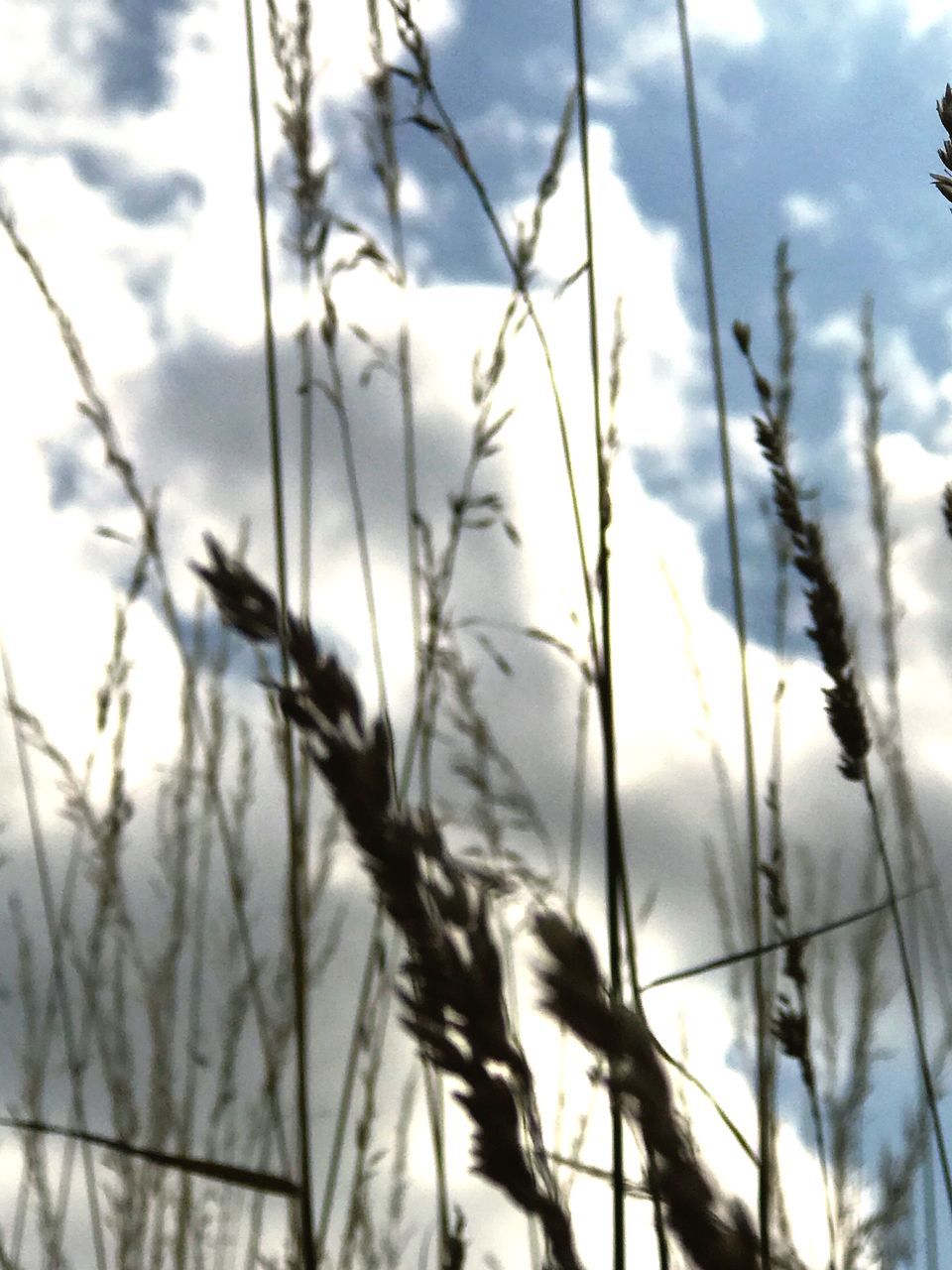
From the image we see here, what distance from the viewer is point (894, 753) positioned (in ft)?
6.89

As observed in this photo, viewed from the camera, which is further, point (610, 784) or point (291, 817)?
point (291, 817)

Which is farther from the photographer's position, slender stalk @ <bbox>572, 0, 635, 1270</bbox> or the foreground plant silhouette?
slender stalk @ <bbox>572, 0, 635, 1270</bbox>

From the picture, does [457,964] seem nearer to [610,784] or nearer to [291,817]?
[610,784]

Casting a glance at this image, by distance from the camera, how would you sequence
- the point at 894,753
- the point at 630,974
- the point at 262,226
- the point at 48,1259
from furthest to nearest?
the point at 894,753 → the point at 48,1259 → the point at 262,226 → the point at 630,974

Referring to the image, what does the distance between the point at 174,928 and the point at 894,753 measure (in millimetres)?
1207

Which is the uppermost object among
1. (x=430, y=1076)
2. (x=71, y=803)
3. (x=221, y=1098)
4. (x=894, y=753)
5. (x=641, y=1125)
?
(x=894, y=753)

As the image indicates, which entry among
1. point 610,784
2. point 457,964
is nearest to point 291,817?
point 610,784

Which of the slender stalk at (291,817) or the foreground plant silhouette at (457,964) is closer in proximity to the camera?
the foreground plant silhouette at (457,964)

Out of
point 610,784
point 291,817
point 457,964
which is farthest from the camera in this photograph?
point 291,817

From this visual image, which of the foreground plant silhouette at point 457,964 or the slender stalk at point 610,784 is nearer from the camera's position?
the foreground plant silhouette at point 457,964

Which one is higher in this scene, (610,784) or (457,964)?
(610,784)

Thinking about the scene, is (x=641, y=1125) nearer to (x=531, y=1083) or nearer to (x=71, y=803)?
(x=531, y=1083)

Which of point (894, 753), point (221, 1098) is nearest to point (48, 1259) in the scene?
point (221, 1098)

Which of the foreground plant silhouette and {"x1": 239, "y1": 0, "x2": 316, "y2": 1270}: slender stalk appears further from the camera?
{"x1": 239, "y1": 0, "x2": 316, "y2": 1270}: slender stalk
